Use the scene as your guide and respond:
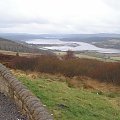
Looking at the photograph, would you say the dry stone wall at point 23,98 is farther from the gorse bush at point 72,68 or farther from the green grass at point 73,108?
the gorse bush at point 72,68

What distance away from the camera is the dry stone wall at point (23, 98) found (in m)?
6.95

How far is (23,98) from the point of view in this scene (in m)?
8.32

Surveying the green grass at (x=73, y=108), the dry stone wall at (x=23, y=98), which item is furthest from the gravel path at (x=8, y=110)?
the green grass at (x=73, y=108)

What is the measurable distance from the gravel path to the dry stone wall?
5.1 inches

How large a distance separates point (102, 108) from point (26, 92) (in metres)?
5.23

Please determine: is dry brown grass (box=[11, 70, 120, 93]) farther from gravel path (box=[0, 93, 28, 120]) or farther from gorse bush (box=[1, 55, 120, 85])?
gravel path (box=[0, 93, 28, 120])

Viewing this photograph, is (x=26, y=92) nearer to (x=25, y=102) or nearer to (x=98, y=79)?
(x=25, y=102)

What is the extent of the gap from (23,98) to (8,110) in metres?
0.64

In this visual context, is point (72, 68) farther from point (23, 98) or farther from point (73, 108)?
point (23, 98)

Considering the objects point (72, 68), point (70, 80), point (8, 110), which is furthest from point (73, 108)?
point (72, 68)

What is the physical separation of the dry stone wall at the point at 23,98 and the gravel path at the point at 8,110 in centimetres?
13

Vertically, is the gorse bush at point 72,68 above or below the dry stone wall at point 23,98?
below

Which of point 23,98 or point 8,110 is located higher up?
point 23,98

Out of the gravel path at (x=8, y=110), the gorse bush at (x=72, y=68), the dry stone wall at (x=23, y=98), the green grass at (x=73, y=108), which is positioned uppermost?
the dry stone wall at (x=23, y=98)
